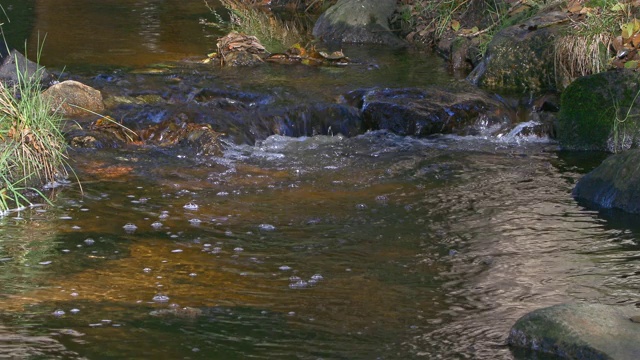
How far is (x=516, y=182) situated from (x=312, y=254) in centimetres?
260

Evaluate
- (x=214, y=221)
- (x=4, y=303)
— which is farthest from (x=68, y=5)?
(x=4, y=303)

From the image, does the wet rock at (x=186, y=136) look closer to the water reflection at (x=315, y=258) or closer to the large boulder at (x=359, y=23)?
the water reflection at (x=315, y=258)

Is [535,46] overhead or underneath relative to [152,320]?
overhead

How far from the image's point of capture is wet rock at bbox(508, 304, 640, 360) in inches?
177

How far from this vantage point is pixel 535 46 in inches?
448

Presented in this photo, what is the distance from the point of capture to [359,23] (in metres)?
15.0

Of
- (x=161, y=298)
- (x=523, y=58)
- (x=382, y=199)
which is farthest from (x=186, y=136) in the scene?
(x=523, y=58)

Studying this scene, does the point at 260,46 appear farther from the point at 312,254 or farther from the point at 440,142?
the point at 312,254

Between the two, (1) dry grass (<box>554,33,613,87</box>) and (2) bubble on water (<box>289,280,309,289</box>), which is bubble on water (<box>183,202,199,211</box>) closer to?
(2) bubble on water (<box>289,280,309,289</box>)

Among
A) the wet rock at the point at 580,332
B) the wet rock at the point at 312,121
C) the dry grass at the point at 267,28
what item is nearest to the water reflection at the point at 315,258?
the wet rock at the point at 580,332

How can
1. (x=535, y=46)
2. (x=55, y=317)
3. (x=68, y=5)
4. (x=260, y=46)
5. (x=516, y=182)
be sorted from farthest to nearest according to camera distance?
(x=68, y=5)
(x=260, y=46)
(x=535, y=46)
(x=516, y=182)
(x=55, y=317)

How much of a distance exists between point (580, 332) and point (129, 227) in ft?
10.8

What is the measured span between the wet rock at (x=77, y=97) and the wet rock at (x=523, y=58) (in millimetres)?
4534

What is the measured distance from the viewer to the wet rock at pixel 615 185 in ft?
24.0
